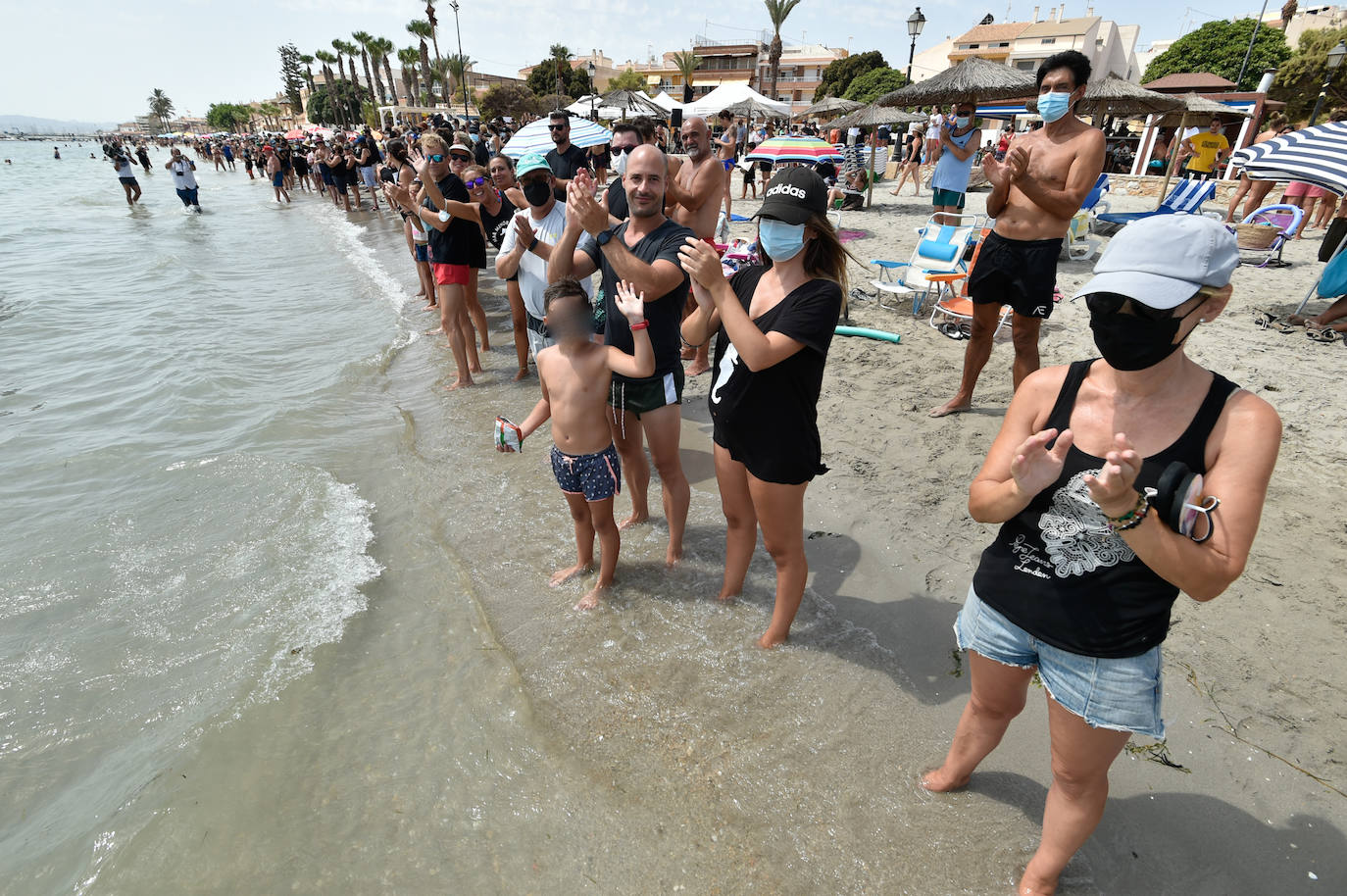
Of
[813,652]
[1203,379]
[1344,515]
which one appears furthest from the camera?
[1344,515]

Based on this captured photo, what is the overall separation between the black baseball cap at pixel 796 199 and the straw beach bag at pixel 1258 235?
11.2m

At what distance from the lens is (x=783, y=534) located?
9.00 feet

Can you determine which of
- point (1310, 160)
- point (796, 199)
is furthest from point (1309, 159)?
point (796, 199)

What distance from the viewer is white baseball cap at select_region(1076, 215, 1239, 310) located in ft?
4.29

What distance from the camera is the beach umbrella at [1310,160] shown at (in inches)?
268

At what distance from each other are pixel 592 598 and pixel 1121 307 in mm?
2835

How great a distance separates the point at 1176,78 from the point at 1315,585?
2377 cm

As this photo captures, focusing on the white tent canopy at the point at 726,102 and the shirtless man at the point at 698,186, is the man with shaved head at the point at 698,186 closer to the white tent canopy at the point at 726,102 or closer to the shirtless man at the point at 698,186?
the shirtless man at the point at 698,186

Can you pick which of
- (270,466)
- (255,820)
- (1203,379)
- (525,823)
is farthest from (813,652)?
(270,466)

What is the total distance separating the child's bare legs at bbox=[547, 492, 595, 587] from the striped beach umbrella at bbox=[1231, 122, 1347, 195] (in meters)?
8.78

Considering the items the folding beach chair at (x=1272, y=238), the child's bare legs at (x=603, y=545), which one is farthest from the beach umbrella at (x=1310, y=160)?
the child's bare legs at (x=603, y=545)

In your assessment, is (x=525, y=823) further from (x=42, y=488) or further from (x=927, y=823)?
(x=42, y=488)

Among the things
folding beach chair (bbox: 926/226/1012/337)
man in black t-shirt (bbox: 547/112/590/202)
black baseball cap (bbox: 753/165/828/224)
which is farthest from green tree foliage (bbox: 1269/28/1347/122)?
black baseball cap (bbox: 753/165/828/224)

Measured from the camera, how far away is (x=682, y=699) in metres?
2.92
